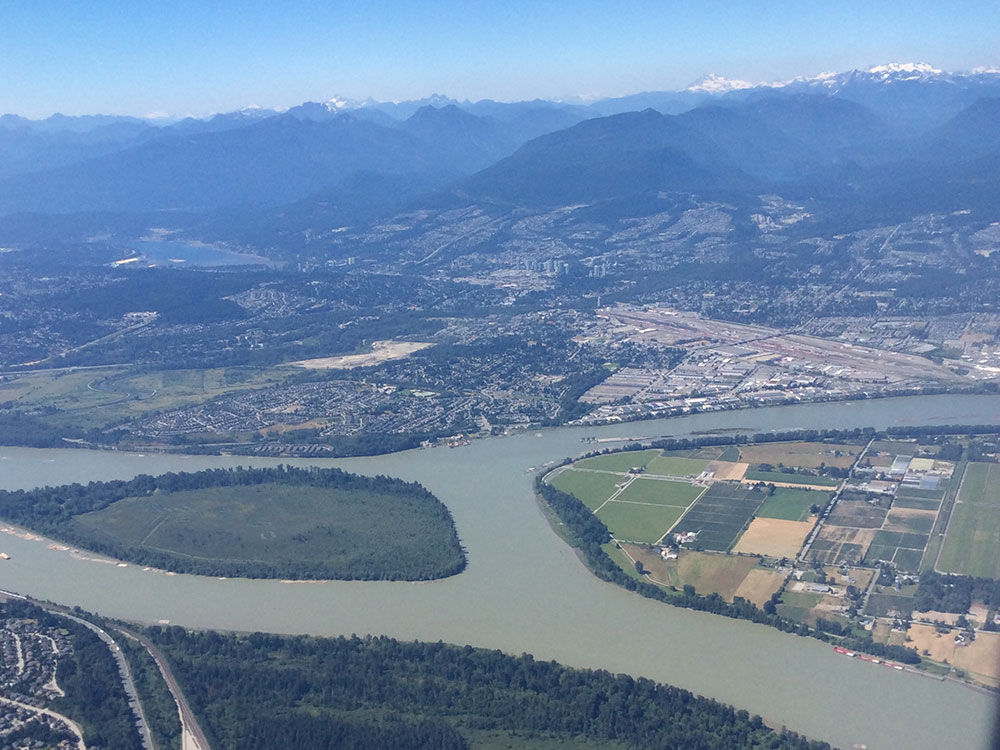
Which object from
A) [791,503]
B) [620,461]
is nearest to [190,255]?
[620,461]

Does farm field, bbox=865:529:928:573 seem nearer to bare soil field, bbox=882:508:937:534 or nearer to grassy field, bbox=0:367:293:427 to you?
bare soil field, bbox=882:508:937:534

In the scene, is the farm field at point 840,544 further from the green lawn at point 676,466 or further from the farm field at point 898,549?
the green lawn at point 676,466

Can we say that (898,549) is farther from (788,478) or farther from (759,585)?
(788,478)

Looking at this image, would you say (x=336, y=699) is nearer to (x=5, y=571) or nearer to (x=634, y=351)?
(x=5, y=571)

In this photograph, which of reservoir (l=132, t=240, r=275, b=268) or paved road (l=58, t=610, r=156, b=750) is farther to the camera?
reservoir (l=132, t=240, r=275, b=268)

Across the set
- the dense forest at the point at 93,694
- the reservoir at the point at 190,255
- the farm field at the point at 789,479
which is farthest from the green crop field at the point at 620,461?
the reservoir at the point at 190,255

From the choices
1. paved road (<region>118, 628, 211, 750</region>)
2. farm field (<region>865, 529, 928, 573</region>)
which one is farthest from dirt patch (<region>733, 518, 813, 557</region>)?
paved road (<region>118, 628, 211, 750</region>)

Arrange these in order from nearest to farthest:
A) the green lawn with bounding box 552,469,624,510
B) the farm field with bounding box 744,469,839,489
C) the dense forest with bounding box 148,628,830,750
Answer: the dense forest with bounding box 148,628,830,750 < the green lawn with bounding box 552,469,624,510 < the farm field with bounding box 744,469,839,489

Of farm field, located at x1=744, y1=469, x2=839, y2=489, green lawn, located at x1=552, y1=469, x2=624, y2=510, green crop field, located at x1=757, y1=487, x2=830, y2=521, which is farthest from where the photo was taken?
farm field, located at x1=744, y1=469, x2=839, y2=489
